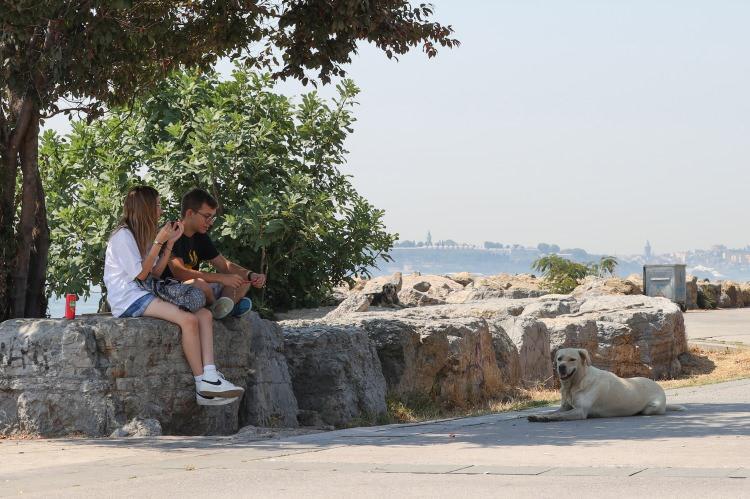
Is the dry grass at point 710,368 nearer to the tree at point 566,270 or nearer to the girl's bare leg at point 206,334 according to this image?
the girl's bare leg at point 206,334

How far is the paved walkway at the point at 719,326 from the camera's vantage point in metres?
20.4

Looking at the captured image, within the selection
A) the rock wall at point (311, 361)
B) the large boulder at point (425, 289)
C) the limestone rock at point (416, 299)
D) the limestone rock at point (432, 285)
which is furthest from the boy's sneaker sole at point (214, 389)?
the limestone rock at point (432, 285)

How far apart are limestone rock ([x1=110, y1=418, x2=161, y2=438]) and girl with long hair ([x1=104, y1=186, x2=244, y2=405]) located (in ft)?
1.34

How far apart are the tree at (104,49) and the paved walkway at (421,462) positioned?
333 centimetres

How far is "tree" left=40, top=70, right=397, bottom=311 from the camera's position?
1644 centimetres

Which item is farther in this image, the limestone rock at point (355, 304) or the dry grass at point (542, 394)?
the limestone rock at point (355, 304)

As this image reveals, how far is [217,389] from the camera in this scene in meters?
9.38

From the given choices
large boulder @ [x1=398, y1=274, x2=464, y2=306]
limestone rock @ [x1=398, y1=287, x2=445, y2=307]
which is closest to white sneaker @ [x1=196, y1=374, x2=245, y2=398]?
limestone rock @ [x1=398, y1=287, x2=445, y2=307]

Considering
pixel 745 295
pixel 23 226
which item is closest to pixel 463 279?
pixel 745 295

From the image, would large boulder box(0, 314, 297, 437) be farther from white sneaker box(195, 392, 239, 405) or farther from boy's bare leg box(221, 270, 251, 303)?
boy's bare leg box(221, 270, 251, 303)

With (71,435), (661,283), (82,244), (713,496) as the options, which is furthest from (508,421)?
Result: (661,283)

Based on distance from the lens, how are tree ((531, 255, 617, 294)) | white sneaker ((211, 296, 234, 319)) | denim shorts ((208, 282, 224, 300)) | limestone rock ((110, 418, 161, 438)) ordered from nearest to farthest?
limestone rock ((110, 418, 161, 438)), white sneaker ((211, 296, 234, 319)), denim shorts ((208, 282, 224, 300)), tree ((531, 255, 617, 294))

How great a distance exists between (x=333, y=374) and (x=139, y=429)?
270cm

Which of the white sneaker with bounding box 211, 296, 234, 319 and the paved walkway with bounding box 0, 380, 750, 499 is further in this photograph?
the white sneaker with bounding box 211, 296, 234, 319
